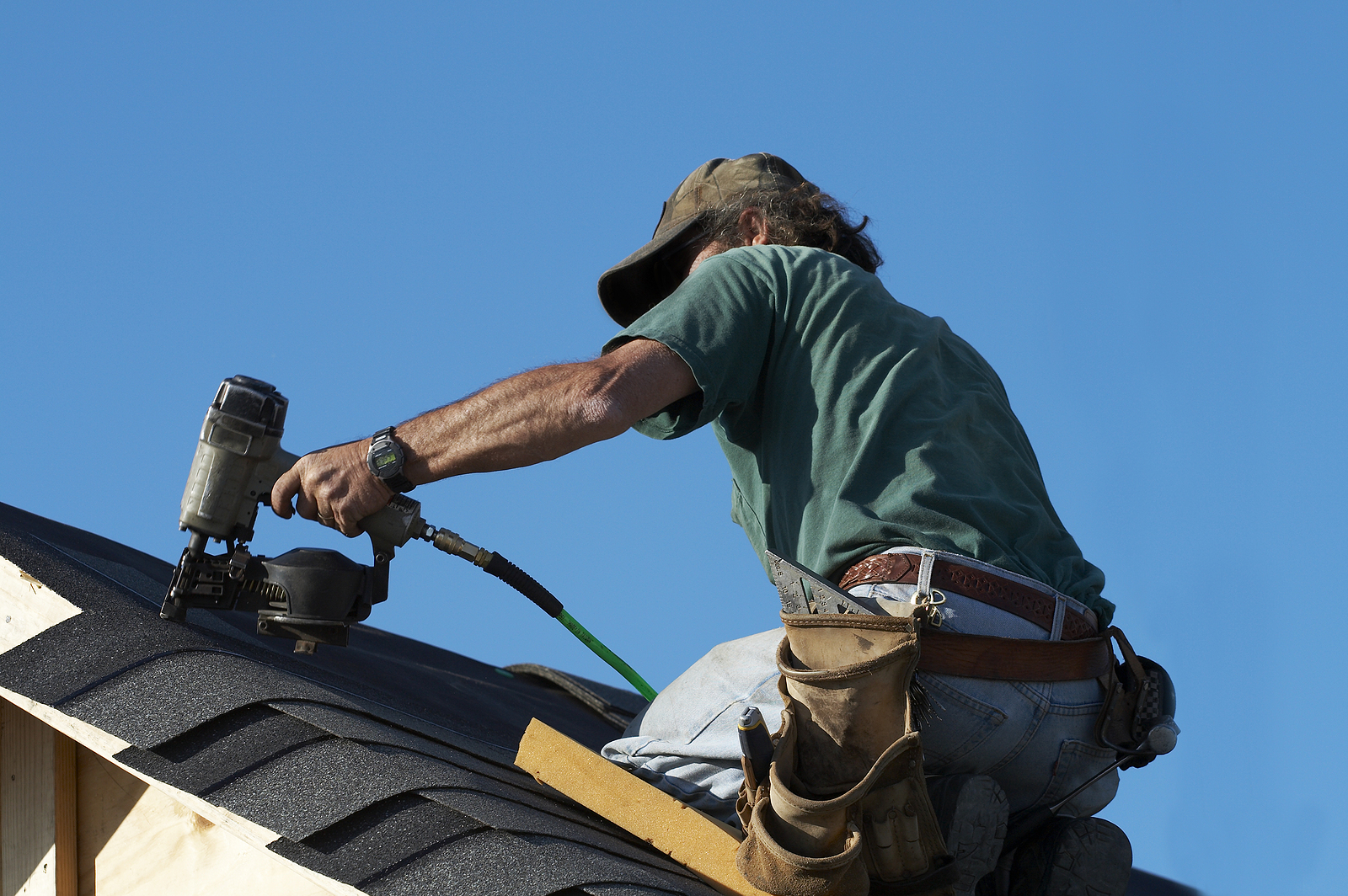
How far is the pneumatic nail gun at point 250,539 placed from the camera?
3.32m

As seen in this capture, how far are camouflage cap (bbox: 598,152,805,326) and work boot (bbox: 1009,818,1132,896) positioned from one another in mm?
2041

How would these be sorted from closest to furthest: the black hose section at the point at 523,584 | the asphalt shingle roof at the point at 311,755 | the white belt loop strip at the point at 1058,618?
the asphalt shingle roof at the point at 311,755, the white belt loop strip at the point at 1058,618, the black hose section at the point at 523,584

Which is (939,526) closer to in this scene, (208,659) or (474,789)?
(474,789)

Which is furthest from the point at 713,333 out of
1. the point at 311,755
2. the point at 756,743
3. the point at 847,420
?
the point at 311,755

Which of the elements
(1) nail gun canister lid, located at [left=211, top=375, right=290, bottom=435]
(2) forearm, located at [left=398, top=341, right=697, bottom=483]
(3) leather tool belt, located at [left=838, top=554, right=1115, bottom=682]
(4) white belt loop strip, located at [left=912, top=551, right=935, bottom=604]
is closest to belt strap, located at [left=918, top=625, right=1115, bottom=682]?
(3) leather tool belt, located at [left=838, top=554, right=1115, bottom=682]

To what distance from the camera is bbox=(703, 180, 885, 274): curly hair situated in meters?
3.74

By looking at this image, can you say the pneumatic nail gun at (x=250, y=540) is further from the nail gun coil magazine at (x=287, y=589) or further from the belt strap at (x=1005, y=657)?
the belt strap at (x=1005, y=657)

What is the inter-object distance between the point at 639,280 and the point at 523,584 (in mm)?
1053

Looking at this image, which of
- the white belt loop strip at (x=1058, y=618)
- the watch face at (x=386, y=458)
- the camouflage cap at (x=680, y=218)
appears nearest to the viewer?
the white belt loop strip at (x=1058, y=618)

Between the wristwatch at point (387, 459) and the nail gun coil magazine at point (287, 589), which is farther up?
the wristwatch at point (387, 459)

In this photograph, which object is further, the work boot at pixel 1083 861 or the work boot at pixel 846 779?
the work boot at pixel 1083 861

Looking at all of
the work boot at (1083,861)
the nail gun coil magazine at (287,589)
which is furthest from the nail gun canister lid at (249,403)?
the work boot at (1083,861)

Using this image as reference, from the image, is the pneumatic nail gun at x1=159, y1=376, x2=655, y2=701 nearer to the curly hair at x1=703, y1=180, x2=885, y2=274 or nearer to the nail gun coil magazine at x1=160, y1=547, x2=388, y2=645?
the nail gun coil magazine at x1=160, y1=547, x2=388, y2=645

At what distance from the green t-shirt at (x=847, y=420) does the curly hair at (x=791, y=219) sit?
62cm
